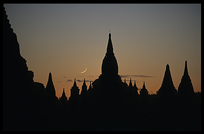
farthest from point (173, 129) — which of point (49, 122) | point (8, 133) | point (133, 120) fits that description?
point (8, 133)

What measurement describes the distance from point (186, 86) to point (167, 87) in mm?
3306

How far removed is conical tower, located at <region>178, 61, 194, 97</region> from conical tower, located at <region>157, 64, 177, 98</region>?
1.38 metres

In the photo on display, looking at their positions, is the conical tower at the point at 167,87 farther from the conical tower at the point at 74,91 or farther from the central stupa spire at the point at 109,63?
the conical tower at the point at 74,91

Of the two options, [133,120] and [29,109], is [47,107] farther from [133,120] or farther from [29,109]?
[133,120]

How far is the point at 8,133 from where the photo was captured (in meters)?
40.8

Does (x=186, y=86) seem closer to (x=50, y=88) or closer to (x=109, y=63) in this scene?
(x=109, y=63)

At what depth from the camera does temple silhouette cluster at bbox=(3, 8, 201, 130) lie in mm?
49406

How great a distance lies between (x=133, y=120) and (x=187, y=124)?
924 centimetres

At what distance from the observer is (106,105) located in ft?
176

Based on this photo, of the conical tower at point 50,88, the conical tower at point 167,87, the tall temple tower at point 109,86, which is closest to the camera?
the tall temple tower at point 109,86

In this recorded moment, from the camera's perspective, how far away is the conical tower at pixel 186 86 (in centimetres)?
5381

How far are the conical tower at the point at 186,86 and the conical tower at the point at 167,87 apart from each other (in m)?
1.38

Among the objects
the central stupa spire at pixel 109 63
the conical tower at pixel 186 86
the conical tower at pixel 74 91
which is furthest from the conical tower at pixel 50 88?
the conical tower at pixel 186 86

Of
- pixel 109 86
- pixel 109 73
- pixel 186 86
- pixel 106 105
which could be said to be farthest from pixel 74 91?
pixel 186 86
